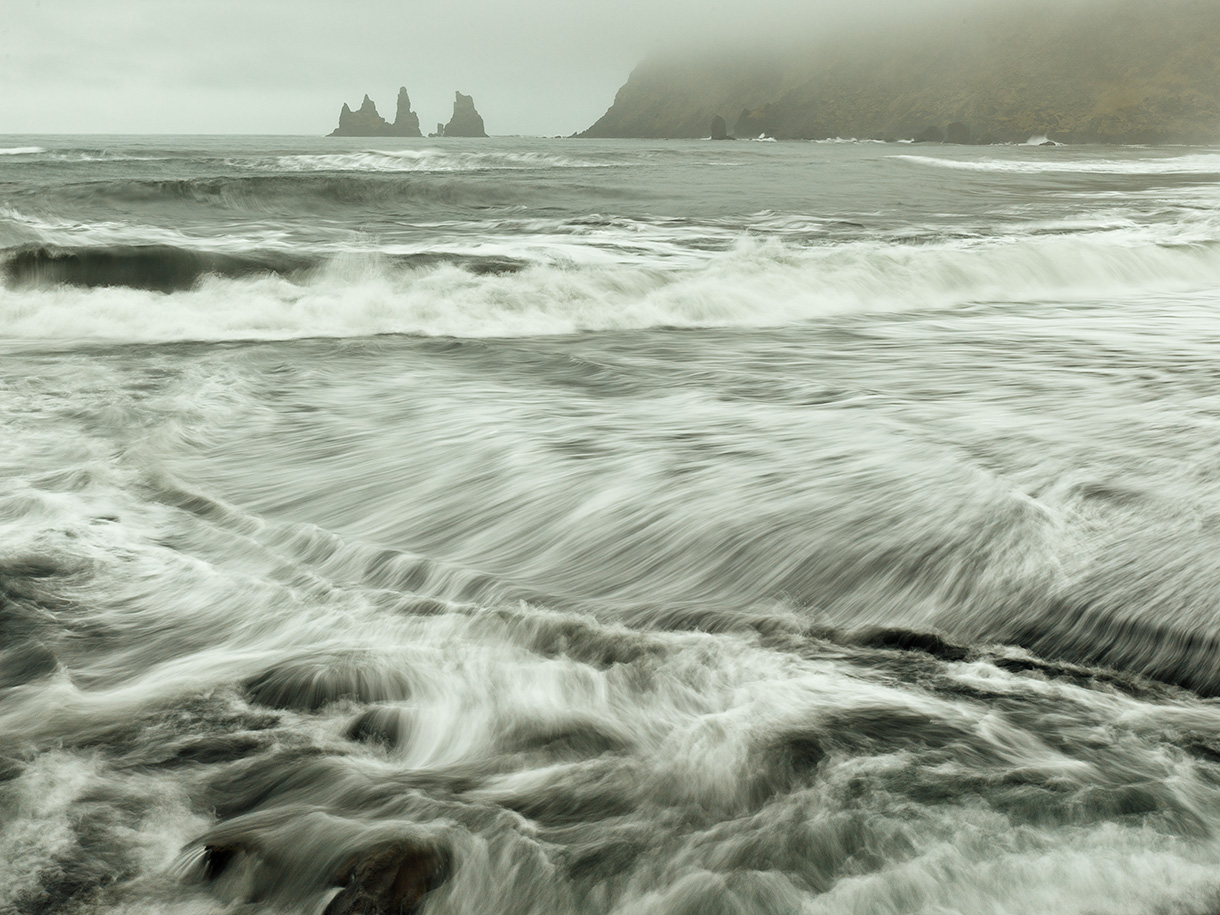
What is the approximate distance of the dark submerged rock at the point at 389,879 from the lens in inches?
71.5

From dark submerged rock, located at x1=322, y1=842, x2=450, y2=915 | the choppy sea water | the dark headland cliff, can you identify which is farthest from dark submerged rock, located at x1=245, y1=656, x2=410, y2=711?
the dark headland cliff

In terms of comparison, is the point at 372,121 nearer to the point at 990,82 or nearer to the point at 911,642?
the point at 990,82

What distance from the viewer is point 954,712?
8.08 ft

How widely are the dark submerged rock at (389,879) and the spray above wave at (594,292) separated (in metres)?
7.00

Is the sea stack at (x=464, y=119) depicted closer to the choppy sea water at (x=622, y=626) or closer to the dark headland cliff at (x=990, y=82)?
the dark headland cliff at (x=990, y=82)

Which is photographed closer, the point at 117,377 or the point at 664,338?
the point at 117,377

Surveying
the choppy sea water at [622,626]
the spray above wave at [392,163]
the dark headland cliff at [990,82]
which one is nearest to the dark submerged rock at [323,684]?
the choppy sea water at [622,626]

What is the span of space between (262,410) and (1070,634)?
4694mm

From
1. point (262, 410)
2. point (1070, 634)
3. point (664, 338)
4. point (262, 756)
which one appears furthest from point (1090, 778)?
point (664, 338)

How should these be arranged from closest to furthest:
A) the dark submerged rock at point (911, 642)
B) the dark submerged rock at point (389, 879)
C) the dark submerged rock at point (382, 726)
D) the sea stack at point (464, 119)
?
the dark submerged rock at point (389, 879) → the dark submerged rock at point (382, 726) → the dark submerged rock at point (911, 642) → the sea stack at point (464, 119)

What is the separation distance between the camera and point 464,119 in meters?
150

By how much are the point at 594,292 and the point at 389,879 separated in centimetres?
832

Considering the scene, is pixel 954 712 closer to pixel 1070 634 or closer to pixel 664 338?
pixel 1070 634

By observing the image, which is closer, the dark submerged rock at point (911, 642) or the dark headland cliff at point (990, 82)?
the dark submerged rock at point (911, 642)
